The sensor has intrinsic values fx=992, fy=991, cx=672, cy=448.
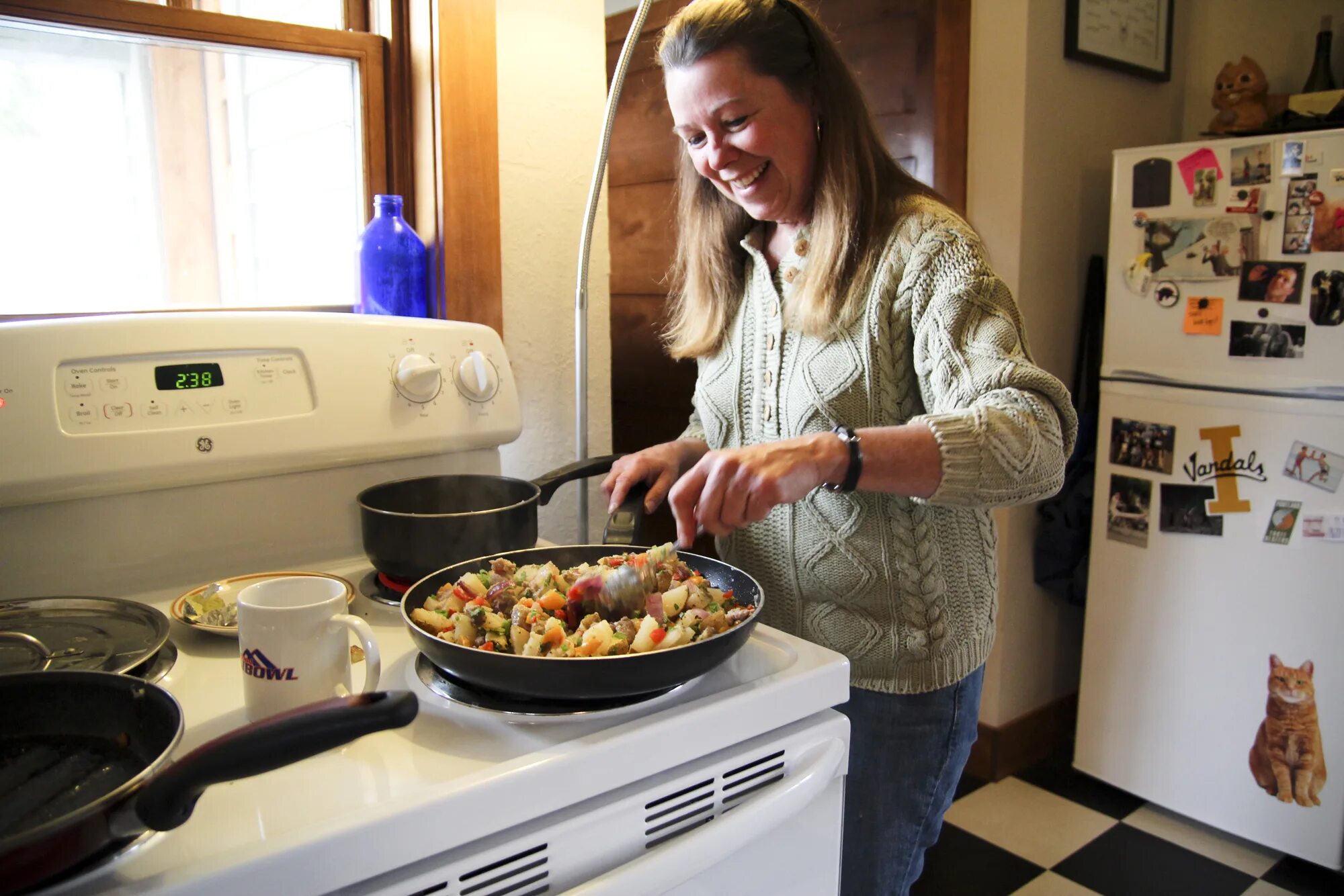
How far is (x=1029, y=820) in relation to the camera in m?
2.19

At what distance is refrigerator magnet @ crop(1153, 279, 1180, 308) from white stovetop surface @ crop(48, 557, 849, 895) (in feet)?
5.06

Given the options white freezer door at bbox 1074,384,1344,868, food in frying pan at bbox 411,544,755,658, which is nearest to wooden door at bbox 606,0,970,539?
white freezer door at bbox 1074,384,1344,868

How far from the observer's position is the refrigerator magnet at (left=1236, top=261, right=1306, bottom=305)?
190 cm

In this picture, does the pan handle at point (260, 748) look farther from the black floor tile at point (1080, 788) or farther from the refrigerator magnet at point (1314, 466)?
the black floor tile at point (1080, 788)

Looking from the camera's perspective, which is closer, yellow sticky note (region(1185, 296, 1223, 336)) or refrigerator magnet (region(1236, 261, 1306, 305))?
refrigerator magnet (region(1236, 261, 1306, 305))

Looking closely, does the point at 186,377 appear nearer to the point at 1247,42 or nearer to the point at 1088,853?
the point at 1088,853

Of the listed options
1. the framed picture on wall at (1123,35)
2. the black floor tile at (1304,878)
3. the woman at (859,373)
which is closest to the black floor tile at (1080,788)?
the black floor tile at (1304,878)

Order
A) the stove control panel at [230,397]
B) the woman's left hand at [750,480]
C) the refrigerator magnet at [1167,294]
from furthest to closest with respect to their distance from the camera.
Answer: the refrigerator magnet at [1167,294] < the stove control panel at [230,397] < the woman's left hand at [750,480]

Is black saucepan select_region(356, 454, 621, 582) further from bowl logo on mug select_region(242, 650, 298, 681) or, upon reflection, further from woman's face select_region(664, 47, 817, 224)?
woman's face select_region(664, 47, 817, 224)

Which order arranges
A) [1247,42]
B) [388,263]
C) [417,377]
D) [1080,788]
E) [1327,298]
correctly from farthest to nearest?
1. [1247,42]
2. [1080,788]
3. [1327,298]
4. [388,263]
5. [417,377]

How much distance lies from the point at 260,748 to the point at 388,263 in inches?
37.8

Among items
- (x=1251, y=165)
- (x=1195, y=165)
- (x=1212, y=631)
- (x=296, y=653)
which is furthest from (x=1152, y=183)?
(x=296, y=653)

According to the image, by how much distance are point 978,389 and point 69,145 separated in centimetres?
124

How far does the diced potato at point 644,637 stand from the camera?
2.62ft
